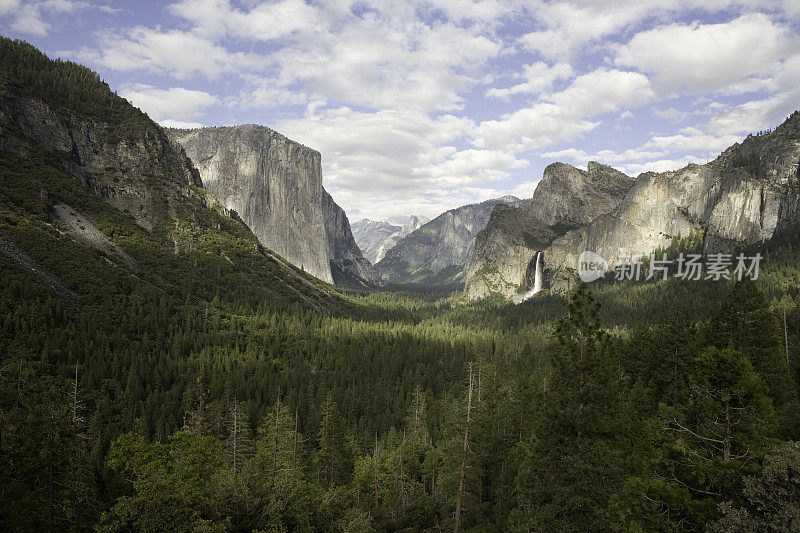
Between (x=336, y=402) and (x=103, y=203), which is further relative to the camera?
(x=103, y=203)

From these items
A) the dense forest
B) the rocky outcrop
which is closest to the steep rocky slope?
the dense forest

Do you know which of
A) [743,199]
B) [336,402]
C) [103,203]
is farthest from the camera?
[743,199]

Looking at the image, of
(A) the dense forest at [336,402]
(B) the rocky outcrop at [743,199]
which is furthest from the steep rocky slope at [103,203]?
(B) the rocky outcrop at [743,199]

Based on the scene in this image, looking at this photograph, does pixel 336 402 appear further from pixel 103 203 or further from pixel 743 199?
pixel 743 199

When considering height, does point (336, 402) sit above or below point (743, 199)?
below

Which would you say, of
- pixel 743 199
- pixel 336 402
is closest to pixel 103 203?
pixel 336 402

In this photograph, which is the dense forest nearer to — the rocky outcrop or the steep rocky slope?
the steep rocky slope

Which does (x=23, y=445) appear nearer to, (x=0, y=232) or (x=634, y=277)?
(x=0, y=232)

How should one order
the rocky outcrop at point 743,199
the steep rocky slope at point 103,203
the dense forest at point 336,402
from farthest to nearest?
the rocky outcrop at point 743,199 → the steep rocky slope at point 103,203 → the dense forest at point 336,402

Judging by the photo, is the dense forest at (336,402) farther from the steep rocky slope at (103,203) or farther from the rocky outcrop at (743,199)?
the rocky outcrop at (743,199)
